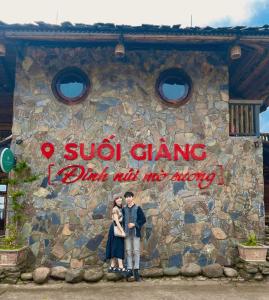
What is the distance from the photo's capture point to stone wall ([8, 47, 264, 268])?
25.7 ft

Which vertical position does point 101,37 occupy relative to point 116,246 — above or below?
above

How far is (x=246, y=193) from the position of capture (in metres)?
8.18

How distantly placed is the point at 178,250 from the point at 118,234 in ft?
6.14

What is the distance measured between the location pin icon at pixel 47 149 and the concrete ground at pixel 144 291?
3228mm

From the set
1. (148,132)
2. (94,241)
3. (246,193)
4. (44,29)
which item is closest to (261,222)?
(246,193)

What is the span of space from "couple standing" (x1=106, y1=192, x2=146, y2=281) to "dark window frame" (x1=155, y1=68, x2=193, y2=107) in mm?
2951

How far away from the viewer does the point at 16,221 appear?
7730mm

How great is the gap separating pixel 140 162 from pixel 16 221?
141 inches

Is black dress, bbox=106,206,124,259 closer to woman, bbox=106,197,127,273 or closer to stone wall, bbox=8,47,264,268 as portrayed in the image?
woman, bbox=106,197,127,273

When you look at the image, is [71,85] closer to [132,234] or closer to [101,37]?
[101,37]

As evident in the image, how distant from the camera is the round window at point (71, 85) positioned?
27.4 ft

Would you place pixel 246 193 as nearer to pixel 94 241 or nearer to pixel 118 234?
pixel 118 234

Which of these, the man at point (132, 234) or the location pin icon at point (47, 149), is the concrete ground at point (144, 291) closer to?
the man at point (132, 234)

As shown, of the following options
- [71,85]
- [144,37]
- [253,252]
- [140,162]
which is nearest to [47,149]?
[71,85]
